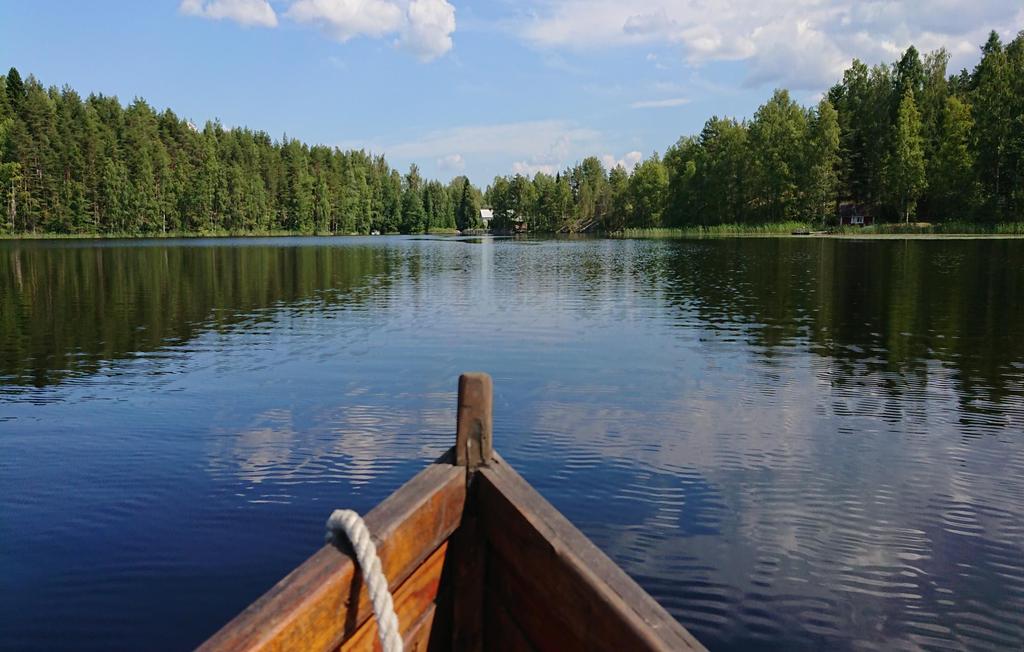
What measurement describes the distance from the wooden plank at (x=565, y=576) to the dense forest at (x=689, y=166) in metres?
92.0

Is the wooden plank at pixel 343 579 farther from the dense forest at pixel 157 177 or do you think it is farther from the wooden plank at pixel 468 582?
the dense forest at pixel 157 177

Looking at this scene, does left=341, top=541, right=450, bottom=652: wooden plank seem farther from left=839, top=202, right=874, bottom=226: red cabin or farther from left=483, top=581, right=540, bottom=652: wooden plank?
left=839, top=202, right=874, bottom=226: red cabin

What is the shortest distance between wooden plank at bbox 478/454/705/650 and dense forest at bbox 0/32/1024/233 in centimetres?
9196

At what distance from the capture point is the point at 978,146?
8275 cm

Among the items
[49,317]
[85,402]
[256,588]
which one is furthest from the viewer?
[49,317]

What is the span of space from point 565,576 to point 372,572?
0.84 m

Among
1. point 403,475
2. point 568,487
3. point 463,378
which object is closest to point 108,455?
point 403,475

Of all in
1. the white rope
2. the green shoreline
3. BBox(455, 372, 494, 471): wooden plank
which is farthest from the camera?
the green shoreline

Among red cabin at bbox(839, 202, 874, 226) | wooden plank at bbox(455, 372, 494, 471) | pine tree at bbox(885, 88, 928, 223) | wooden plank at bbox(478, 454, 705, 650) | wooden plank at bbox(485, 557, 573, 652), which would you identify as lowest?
wooden plank at bbox(485, 557, 573, 652)

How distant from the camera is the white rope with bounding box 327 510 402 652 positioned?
2.81 m

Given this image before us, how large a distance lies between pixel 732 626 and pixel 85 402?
436 inches

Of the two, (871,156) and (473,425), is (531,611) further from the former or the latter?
(871,156)

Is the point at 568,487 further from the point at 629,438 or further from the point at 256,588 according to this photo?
the point at 256,588

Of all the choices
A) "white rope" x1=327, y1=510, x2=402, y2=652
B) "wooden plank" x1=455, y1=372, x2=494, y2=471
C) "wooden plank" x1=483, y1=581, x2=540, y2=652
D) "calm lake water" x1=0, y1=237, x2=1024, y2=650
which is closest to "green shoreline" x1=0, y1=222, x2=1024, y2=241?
"calm lake water" x1=0, y1=237, x2=1024, y2=650
